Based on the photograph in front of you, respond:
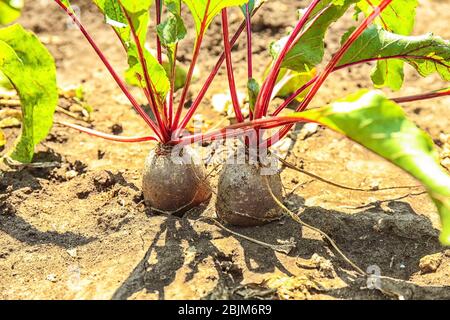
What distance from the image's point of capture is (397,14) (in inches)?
78.2

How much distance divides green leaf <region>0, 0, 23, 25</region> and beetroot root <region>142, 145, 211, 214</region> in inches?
21.1

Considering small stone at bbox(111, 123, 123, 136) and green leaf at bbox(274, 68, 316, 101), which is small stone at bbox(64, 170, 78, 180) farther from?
green leaf at bbox(274, 68, 316, 101)

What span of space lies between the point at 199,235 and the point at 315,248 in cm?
32

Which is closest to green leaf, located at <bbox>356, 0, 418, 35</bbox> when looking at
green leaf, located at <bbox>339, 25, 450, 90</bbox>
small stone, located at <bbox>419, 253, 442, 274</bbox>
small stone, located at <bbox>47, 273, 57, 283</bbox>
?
green leaf, located at <bbox>339, 25, 450, 90</bbox>

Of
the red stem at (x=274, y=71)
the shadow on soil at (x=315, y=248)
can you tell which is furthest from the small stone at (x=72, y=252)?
the red stem at (x=274, y=71)

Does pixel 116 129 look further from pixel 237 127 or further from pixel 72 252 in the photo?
pixel 237 127

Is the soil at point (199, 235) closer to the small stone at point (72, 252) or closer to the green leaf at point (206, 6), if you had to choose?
the small stone at point (72, 252)

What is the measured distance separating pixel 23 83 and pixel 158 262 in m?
0.61

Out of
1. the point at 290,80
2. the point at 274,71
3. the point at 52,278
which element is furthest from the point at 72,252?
the point at 290,80

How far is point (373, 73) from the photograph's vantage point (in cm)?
203

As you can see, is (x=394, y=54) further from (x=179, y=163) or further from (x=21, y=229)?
(x=21, y=229)

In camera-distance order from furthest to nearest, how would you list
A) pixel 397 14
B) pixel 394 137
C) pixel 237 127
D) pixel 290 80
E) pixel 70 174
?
pixel 290 80, pixel 70 174, pixel 397 14, pixel 237 127, pixel 394 137
